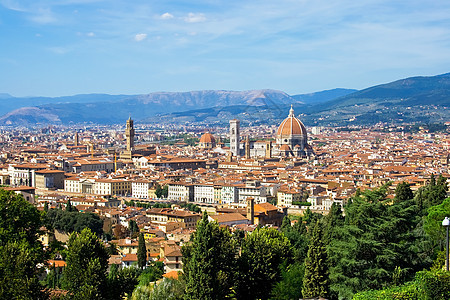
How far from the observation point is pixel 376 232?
1459cm

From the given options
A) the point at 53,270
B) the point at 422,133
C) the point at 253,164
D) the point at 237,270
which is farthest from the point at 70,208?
the point at 422,133

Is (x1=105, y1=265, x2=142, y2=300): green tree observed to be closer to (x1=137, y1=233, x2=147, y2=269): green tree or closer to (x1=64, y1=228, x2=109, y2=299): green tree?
(x1=64, y1=228, x2=109, y2=299): green tree

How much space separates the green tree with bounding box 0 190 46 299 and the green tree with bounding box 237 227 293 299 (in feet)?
16.3

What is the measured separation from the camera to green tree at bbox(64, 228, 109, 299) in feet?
A: 46.7

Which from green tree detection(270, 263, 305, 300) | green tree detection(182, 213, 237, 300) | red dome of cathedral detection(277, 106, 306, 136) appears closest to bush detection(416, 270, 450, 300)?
green tree detection(182, 213, 237, 300)

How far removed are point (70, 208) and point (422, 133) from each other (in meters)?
101

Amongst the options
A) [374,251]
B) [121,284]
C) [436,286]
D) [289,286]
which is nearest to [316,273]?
[289,286]

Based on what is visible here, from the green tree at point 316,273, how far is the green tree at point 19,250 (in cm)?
599

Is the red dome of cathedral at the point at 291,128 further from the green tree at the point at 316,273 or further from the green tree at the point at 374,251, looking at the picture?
the green tree at the point at 374,251

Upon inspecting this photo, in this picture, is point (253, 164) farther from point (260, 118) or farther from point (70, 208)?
point (260, 118)

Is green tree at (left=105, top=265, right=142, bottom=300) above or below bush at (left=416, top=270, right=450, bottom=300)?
below

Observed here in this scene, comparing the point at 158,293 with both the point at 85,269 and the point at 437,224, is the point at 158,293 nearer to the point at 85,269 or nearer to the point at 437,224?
the point at 85,269

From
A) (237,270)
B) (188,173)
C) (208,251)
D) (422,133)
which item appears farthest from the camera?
Result: (422,133)

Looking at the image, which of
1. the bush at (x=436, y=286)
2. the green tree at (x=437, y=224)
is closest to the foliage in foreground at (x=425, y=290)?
the bush at (x=436, y=286)
